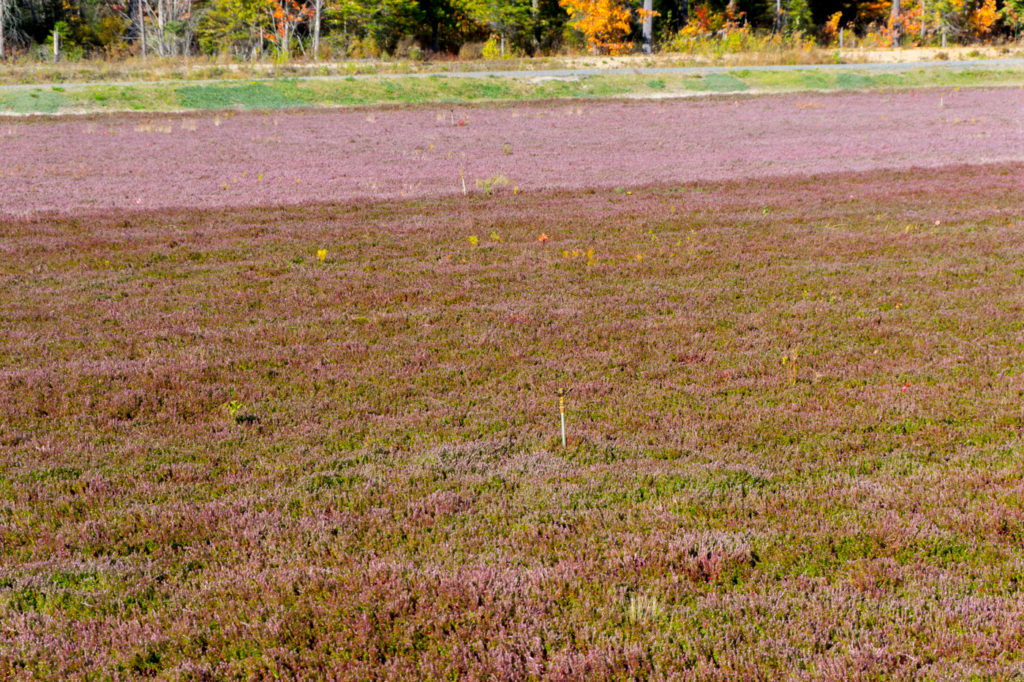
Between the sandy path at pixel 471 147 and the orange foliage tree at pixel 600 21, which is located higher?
the orange foliage tree at pixel 600 21

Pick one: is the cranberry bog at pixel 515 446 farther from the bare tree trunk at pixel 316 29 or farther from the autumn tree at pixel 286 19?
the autumn tree at pixel 286 19

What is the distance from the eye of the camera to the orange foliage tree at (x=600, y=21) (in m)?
52.4

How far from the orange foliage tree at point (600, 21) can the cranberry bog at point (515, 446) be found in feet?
136

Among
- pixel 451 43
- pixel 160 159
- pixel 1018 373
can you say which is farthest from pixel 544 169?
pixel 451 43

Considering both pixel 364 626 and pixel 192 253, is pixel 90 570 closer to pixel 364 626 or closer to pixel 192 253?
pixel 364 626

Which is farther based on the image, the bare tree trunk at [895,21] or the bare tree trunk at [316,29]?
the bare tree trunk at [895,21]

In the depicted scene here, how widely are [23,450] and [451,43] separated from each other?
5473 cm

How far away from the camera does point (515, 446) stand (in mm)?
6012

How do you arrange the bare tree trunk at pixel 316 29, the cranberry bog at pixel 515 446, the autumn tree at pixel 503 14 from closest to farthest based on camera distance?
the cranberry bog at pixel 515 446, the bare tree trunk at pixel 316 29, the autumn tree at pixel 503 14

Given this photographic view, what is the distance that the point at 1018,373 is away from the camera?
23.5 ft

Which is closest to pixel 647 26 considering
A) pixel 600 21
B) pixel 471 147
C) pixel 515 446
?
pixel 600 21

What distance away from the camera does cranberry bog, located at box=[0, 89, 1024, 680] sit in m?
3.93

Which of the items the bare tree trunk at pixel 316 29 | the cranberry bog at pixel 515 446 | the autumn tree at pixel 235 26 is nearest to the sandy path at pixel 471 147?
the cranberry bog at pixel 515 446

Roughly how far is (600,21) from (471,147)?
30770mm
